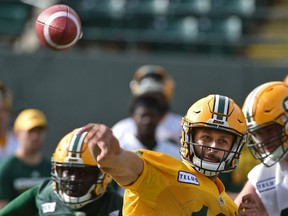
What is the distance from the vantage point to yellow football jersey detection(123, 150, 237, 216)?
129 inches

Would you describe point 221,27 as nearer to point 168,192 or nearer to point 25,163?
point 25,163

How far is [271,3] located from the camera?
1033cm

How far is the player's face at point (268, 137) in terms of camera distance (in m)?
4.30

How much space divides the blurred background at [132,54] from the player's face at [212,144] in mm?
4279

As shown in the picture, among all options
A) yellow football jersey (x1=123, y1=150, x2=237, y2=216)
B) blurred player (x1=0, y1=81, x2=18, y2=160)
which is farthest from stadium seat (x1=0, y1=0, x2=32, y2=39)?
yellow football jersey (x1=123, y1=150, x2=237, y2=216)

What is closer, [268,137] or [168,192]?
[168,192]

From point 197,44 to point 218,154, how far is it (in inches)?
229

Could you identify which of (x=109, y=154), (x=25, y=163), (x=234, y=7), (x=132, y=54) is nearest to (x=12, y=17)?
(x=132, y=54)

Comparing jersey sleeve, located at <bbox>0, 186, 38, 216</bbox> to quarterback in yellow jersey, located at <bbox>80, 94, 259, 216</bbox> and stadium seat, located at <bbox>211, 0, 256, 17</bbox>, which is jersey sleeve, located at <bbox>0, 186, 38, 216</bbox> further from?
stadium seat, located at <bbox>211, 0, 256, 17</bbox>

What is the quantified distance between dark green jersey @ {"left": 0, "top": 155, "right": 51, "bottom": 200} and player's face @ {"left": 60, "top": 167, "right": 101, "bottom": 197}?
1822mm

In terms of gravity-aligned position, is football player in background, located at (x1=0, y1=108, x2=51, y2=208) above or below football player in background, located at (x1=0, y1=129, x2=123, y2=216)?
below

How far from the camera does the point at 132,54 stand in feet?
28.6

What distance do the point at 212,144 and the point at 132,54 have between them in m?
5.20

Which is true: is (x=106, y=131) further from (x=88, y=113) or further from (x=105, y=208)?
(x=88, y=113)
